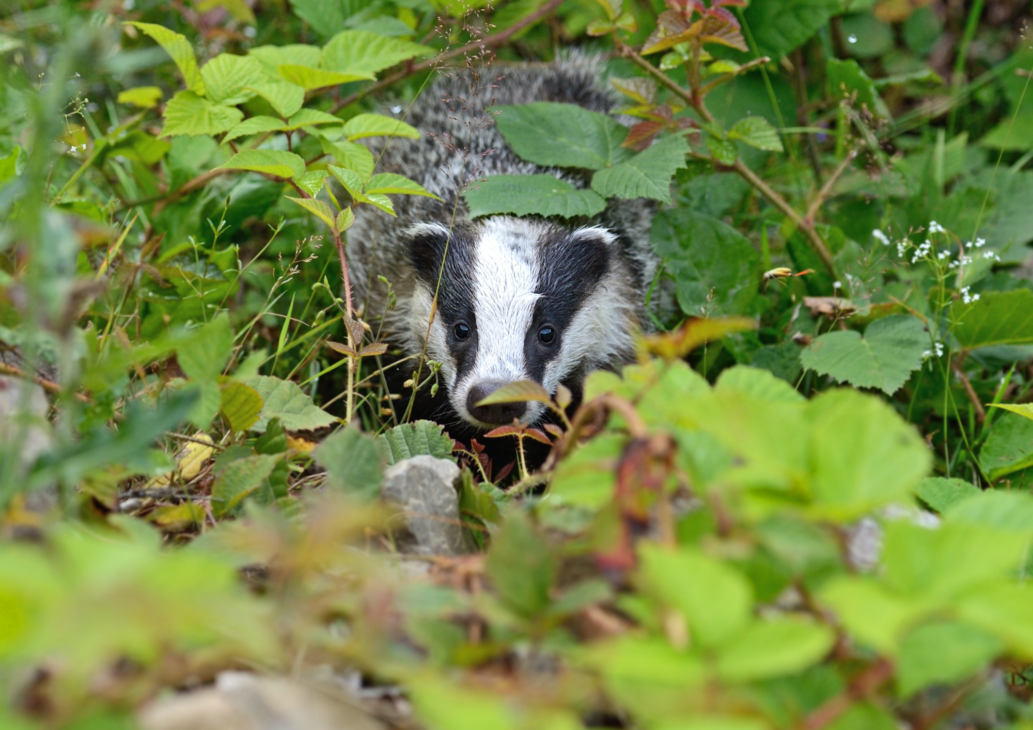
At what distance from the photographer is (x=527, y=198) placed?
3357 millimetres

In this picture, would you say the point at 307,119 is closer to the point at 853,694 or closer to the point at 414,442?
the point at 414,442

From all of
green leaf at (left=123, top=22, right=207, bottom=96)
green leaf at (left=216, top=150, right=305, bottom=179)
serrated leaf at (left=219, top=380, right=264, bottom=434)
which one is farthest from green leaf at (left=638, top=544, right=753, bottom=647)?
green leaf at (left=123, top=22, right=207, bottom=96)

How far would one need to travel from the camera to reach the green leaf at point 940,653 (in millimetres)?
1181

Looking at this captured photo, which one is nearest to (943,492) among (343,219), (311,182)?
(343,219)

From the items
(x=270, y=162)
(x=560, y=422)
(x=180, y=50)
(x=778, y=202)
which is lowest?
(x=560, y=422)

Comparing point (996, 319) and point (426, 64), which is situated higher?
point (426, 64)

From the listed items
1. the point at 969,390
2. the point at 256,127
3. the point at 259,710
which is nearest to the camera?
the point at 259,710

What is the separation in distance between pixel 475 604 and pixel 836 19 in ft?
14.4

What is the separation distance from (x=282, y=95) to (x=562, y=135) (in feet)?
3.46

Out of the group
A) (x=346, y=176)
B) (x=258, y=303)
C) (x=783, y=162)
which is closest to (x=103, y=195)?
(x=258, y=303)

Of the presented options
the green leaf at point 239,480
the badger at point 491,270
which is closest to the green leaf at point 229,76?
the badger at point 491,270

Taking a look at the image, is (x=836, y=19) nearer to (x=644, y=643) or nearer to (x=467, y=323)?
(x=467, y=323)

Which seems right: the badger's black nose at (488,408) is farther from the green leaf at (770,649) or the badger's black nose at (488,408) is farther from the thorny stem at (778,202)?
the green leaf at (770,649)

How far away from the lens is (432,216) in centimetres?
393
